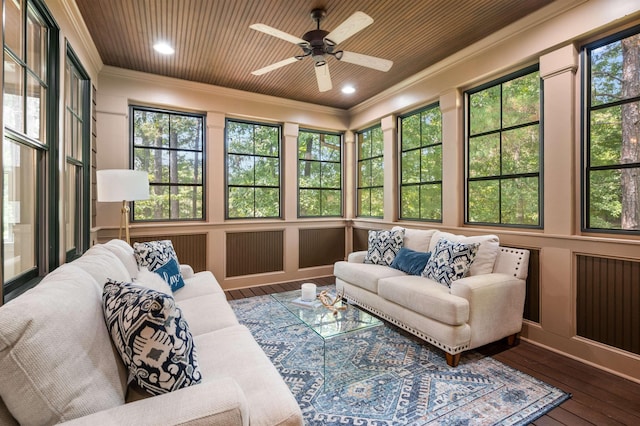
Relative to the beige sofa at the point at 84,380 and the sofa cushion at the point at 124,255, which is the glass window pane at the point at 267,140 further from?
the beige sofa at the point at 84,380

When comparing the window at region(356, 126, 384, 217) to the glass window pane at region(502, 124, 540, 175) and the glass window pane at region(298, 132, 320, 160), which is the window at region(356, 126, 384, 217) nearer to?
the glass window pane at region(298, 132, 320, 160)

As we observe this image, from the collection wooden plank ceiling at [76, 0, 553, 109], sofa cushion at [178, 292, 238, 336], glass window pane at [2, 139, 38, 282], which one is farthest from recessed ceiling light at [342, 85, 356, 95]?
glass window pane at [2, 139, 38, 282]

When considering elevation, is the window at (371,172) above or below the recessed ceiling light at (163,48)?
below

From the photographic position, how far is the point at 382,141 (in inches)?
187

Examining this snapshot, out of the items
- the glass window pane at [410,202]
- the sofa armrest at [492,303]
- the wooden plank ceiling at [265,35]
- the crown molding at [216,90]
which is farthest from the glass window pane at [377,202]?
the sofa armrest at [492,303]

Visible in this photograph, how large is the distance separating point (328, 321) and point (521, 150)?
7.91 ft

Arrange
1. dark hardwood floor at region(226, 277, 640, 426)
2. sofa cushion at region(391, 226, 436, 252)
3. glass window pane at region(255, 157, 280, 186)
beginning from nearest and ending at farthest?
dark hardwood floor at region(226, 277, 640, 426) → sofa cushion at region(391, 226, 436, 252) → glass window pane at region(255, 157, 280, 186)

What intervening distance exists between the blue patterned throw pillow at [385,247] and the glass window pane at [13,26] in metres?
3.28

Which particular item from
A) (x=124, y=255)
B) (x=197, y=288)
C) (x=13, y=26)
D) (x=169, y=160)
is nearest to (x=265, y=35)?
(x=13, y=26)

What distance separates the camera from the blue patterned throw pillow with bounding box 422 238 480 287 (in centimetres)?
268

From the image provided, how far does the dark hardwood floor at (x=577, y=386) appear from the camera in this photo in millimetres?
1757

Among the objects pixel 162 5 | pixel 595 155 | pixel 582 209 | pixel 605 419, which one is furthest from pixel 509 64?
pixel 162 5

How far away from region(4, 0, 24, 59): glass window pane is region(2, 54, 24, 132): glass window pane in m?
0.08

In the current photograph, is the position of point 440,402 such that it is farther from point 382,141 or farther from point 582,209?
point 382,141
